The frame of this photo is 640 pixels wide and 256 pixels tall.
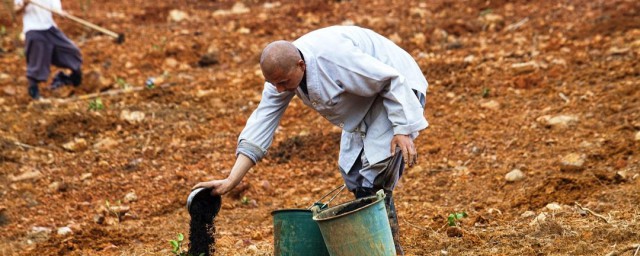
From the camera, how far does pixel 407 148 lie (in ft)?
12.2

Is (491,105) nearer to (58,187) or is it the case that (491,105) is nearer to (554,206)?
(554,206)

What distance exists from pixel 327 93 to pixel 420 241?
1.36 meters

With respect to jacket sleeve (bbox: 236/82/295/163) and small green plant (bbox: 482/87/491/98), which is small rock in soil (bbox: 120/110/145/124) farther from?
jacket sleeve (bbox: 236/82/295/163)

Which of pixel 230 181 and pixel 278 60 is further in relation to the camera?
pixel 230 181

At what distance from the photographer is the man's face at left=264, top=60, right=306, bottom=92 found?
361 cm

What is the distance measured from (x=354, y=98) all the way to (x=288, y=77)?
434 mm

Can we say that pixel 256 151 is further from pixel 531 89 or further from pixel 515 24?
pixel 515 24

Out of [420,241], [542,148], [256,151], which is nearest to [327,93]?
[256,151]

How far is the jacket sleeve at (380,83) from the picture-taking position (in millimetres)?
3682

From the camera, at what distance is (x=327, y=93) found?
376 cm

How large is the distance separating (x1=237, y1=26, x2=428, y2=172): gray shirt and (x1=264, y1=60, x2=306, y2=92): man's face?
5cm

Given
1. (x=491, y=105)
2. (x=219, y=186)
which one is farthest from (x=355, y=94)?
(x=491, y=105)

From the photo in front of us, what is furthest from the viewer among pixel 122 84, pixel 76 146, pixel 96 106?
pixel 122 84

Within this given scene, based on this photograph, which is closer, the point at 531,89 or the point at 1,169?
the point at 1,169
